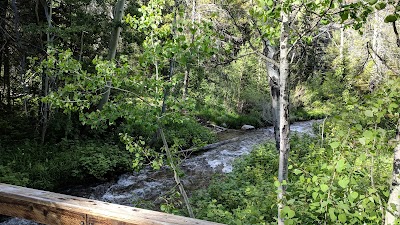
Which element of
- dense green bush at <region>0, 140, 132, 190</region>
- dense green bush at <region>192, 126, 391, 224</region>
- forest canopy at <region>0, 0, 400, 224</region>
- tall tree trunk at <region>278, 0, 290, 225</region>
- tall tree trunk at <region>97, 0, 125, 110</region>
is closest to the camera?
forest canopy at <region>0, 0, 400, 224</region>

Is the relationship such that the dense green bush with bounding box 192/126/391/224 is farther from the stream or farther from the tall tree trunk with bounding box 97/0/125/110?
the tall tree trunk with bounding box 97/0/125/110

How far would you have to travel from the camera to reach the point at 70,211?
160cm

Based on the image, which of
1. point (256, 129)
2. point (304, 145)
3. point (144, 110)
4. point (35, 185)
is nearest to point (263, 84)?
point (256, 129)

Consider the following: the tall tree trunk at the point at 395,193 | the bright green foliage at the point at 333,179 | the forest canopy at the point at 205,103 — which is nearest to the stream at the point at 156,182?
the forest canopy at the point at 205,103

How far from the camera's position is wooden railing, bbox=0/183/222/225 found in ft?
4.79

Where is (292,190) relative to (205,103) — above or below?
below

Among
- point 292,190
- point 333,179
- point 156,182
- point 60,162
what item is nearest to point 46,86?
point 60,162

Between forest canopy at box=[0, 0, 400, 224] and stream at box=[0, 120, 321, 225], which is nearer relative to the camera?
forest canopy at box=[0, 0, 400, 224]

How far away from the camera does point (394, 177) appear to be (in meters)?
1.98

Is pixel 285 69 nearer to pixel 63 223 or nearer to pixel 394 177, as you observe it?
pixel 394 177

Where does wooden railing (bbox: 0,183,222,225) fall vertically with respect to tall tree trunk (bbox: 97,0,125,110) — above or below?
below

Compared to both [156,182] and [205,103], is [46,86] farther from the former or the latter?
[205,103]

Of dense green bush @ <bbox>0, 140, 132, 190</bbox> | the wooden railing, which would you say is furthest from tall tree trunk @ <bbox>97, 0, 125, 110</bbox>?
the wooden railing

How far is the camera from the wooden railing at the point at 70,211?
57.5 inches
